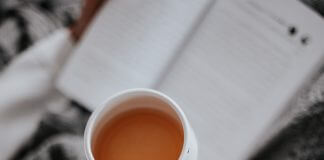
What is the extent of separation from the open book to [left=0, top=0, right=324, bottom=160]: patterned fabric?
0.09 ft

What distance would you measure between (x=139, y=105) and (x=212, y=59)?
23 centimetres

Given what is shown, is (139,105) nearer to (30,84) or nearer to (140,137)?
(140,137)

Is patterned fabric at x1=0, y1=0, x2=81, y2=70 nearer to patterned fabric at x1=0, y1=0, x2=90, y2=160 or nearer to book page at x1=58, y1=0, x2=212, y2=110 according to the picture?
patterned fabric at x1=0, y1=0, x2=90, y2=160

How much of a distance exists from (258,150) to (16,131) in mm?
418

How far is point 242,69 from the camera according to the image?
0.66 metres

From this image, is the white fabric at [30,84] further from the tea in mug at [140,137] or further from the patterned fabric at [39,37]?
the tea in mug at [140,137]

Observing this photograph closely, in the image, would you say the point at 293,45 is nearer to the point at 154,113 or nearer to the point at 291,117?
the point at 291,117

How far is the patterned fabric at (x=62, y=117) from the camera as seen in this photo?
24.1 inches

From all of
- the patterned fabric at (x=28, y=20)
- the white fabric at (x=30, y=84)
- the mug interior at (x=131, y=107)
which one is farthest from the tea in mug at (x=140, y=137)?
the patterned fabric at (x=28, y=20)

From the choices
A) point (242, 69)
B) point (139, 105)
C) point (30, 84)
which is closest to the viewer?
point (139, 105)

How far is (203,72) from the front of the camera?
0.68m

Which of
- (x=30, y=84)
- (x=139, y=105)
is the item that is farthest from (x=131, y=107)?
(x=30, y=84)

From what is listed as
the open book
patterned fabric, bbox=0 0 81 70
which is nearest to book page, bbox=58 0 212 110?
the open book

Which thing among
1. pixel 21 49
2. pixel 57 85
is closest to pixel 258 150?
pixel 57 85
